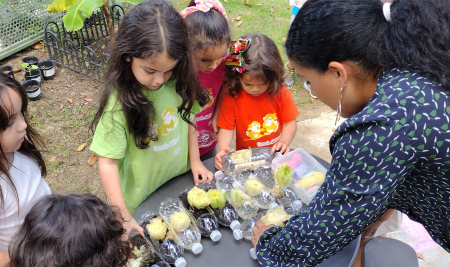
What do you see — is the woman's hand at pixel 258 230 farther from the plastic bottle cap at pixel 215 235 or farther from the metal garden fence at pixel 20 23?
the metal garden fence at pixel 20 23

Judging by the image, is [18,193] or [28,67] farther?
[28,67]

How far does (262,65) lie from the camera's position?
2260mm

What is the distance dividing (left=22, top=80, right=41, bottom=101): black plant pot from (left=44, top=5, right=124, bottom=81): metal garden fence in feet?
2.25

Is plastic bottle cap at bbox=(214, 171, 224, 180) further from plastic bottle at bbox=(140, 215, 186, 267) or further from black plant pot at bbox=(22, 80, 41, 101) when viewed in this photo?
black plant pot at bbox=(22, 80, 41, 101)

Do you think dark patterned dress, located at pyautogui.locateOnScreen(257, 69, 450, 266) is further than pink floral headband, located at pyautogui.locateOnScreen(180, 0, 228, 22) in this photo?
No

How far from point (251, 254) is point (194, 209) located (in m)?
0.38

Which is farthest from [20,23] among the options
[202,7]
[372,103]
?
[372,103]

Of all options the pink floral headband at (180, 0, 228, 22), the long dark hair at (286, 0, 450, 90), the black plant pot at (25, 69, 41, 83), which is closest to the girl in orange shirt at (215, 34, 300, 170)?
the pink floral headband at (180, 0, 228, 22)

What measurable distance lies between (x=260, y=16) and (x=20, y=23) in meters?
4.37

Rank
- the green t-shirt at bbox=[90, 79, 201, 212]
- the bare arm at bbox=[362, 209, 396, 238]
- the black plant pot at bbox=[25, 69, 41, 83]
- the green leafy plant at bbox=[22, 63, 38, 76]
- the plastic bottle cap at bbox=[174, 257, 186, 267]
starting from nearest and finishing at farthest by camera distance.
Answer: the plastic bottle cap at bbox=[174, 257, 186, 267] < the green t-shirt at bbox=[90, 79, 201, 212] < the bare arm at bbox=[362, 209, 396, 238] < the black plant pot at bbox=[25, 69, 41, 83] < the green leafy plant at bbox=[22, 63, 38, 76]

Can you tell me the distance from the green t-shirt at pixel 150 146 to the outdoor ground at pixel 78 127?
1.50 metres

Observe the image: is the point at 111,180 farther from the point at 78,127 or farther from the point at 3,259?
the point at 78,127

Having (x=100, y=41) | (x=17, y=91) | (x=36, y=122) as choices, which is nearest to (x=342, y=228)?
(x=17, y=91)

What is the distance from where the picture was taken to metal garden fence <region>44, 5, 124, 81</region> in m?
4.87
